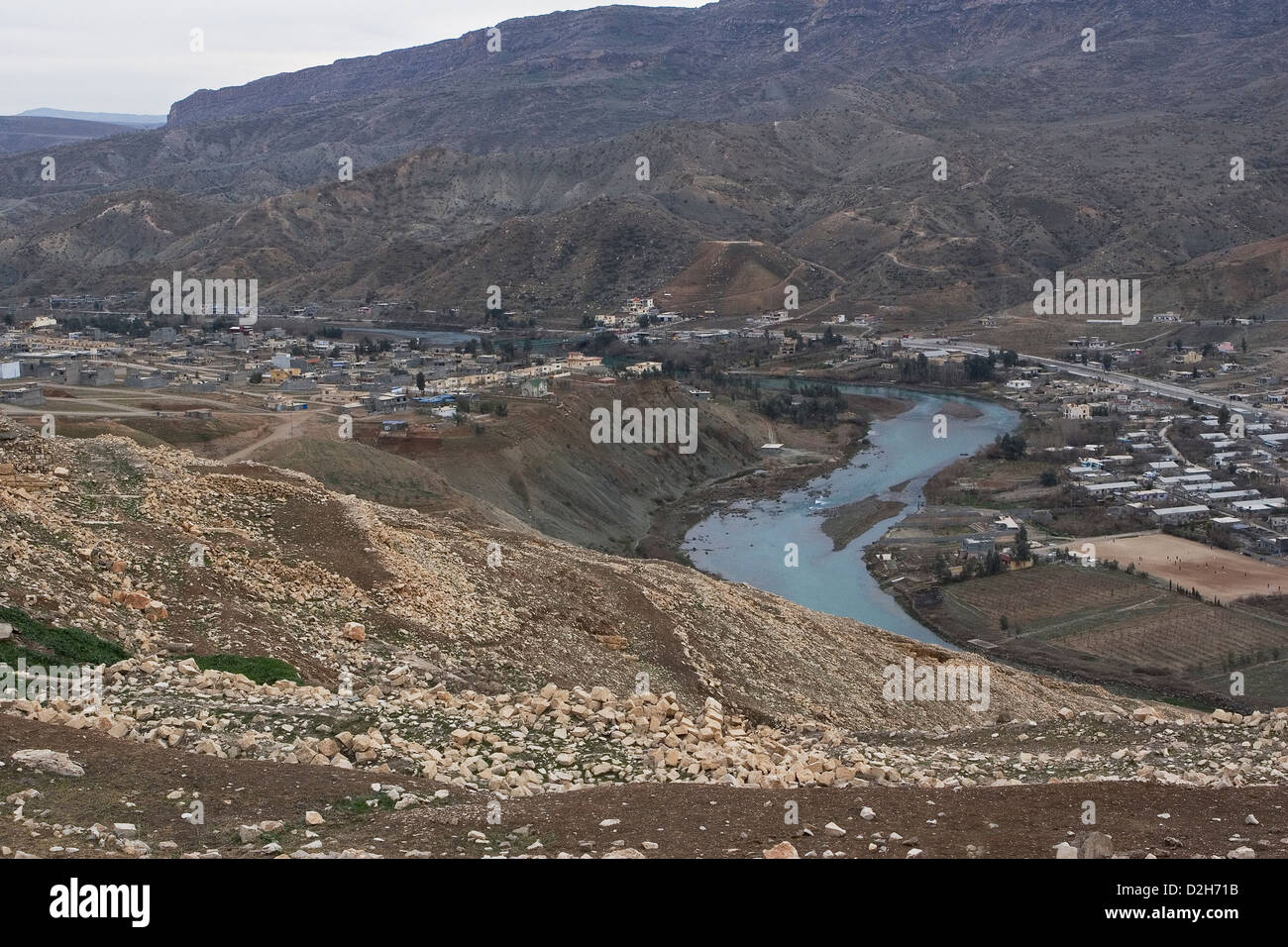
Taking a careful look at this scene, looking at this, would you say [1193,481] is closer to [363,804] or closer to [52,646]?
[52,646]

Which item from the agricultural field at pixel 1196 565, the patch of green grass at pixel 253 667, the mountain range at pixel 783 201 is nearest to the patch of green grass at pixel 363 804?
the patch of green grass at pixel 253 667

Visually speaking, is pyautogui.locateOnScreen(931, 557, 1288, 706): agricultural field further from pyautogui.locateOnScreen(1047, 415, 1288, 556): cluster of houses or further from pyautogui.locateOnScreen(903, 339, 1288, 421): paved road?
pyautogui.locateOnScreen(903, 339, 1288, 421): paved road

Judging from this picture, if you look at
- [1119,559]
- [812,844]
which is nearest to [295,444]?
[1119,559]

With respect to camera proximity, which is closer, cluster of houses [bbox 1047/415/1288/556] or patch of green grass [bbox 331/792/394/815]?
patch of green grass [bbox 331/792/394/815]

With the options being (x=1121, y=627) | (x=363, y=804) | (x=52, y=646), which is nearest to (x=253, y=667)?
(x=52, y=646)

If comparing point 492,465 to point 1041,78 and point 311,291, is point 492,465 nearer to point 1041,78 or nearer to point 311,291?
point 311,291

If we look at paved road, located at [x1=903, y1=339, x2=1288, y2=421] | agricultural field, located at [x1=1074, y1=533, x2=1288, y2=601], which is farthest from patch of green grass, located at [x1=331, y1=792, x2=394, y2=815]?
paved road, located at [x1=903, y1=339, x2=1288, y2=421]
